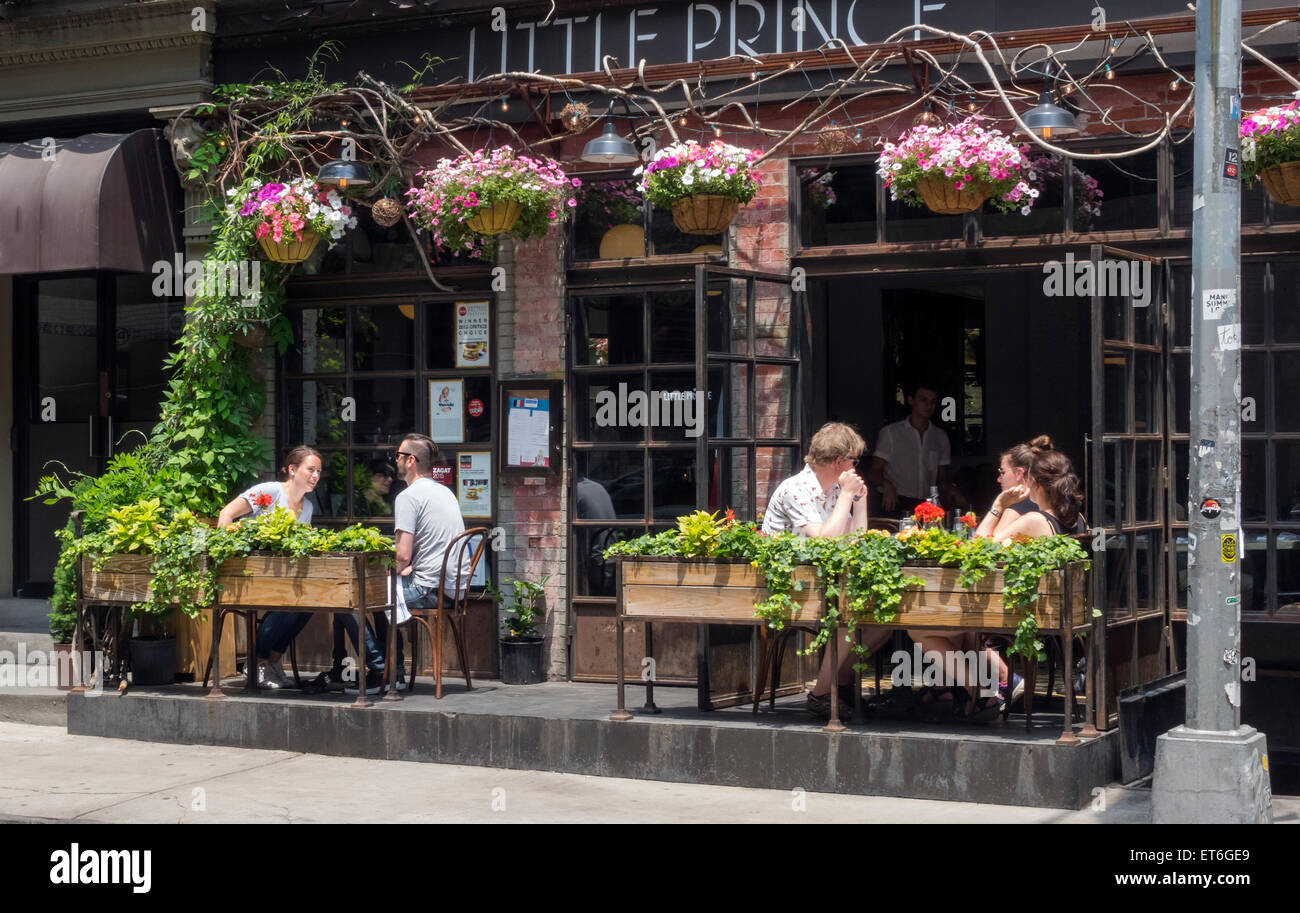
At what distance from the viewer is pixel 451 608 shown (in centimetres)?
1013

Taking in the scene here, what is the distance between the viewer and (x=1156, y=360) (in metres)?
8.61

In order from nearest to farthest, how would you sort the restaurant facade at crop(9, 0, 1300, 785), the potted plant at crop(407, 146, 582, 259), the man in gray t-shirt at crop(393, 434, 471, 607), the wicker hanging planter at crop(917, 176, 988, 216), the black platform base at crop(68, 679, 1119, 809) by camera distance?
the black platform base at crop(68, 679, 1119, 809) < the restaurant facade at crop(9, 0, 1300, 785) < the wicker hanging planter at crop(917, 176, 988, 216) < the man in gray t-shirt at crop(393, 434, 471, 607) < the potted plant at crop(407, 146, 582, 259)

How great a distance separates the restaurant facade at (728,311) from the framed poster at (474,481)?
2 cm

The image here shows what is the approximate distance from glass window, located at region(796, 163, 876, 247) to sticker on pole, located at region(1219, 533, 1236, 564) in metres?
3.55

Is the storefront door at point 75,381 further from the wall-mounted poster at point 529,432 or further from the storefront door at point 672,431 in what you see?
the storefront door at point 672,431

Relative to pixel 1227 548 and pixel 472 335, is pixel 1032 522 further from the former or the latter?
pixel 472 335

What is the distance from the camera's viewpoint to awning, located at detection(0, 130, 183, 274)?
1053cm

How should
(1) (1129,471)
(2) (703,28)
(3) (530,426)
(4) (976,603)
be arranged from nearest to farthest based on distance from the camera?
(4) (976,603) → (1) (1129,471) → (2) (703,28) → (3) (530,426)

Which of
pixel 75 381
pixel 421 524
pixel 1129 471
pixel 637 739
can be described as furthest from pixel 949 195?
pixel 75 381

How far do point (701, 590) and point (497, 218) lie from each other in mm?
2897

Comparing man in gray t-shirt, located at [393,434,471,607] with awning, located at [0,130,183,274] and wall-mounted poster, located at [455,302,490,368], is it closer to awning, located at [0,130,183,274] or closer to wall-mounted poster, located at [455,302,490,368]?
wall-mounted poster, located at [455,302,490,368]

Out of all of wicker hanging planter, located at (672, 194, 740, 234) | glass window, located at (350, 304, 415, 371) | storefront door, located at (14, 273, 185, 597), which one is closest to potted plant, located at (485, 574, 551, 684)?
glass window, located at (350, 304, 415, 371)

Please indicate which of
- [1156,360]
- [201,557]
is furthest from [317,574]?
A: [1156,360]

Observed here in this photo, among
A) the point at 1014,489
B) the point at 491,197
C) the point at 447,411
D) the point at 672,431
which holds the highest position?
the point at 491,197
